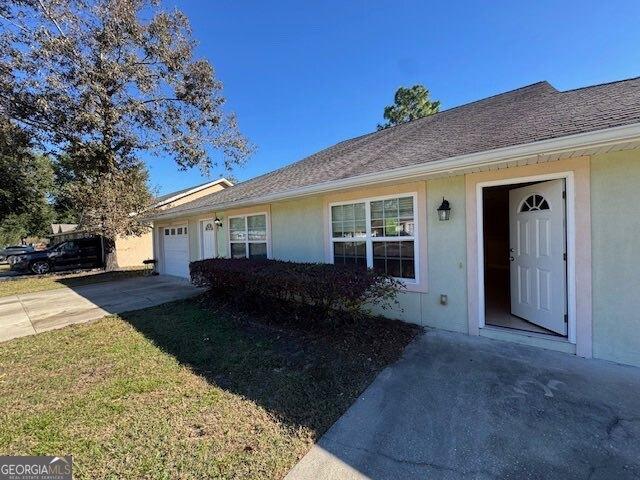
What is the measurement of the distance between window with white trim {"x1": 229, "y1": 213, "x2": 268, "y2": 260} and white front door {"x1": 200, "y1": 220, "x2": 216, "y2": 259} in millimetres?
1251

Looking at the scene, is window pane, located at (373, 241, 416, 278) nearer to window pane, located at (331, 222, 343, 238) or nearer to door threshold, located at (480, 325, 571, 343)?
window pane, located at (331, 222, 343, 238)

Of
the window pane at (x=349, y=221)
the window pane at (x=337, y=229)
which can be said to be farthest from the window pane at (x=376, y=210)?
the window pane at (x=337, y=229)

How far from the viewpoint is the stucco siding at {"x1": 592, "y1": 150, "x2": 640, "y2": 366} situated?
3.60 meters

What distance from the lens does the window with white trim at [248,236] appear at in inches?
339

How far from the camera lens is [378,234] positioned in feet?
19.5

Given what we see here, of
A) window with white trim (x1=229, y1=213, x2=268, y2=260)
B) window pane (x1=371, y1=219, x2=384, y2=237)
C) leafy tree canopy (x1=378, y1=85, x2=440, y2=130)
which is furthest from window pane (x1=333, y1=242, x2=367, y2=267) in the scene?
leafy tree canopy (x1=378, y1=85, x2=440, y2=130)

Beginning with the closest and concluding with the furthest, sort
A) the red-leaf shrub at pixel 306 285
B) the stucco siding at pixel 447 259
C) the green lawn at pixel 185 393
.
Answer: the green lawn at pixel 185 393, the red-leaf shrub at pixel 306 285, the stucco siding at pixel 447 259

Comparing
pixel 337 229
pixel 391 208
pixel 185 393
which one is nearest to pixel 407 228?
pixel 391 208

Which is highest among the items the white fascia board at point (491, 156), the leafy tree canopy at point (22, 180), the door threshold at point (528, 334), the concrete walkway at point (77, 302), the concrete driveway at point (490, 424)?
the leafy tree canopy at point (22, 180)

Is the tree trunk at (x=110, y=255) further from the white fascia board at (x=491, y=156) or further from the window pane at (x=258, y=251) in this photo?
the white fascia board at (x=491, y=156)

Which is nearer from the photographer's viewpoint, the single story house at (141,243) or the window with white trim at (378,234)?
the window with white trim at (378,234)

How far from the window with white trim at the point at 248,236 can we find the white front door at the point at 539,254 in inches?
234

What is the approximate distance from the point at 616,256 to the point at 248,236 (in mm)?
7987

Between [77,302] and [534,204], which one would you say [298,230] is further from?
[77,302]
